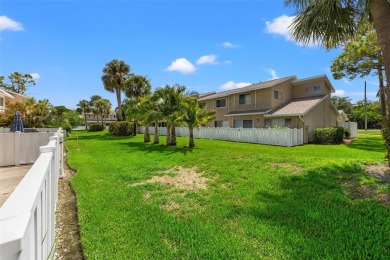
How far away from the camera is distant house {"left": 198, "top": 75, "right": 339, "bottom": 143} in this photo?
1959 cm

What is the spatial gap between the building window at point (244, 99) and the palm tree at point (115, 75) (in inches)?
719

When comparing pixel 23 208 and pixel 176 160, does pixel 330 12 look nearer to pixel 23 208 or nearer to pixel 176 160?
pixel 176 160

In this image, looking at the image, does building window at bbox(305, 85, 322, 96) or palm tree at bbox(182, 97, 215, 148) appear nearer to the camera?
palm tree at bbox(182, 97, 215, 148)

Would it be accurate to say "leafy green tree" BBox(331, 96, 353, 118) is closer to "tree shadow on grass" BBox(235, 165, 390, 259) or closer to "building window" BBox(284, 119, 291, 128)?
"building window" BBox(284, 119, 291, 128)

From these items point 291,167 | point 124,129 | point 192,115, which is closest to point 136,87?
point 124,129

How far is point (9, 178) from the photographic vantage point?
6.05m

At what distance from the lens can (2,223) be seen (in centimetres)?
109

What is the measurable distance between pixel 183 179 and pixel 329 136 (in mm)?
15164

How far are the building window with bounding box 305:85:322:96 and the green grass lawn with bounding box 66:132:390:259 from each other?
1659 cm

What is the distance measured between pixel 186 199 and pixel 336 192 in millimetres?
3727

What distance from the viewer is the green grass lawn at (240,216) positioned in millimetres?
3238

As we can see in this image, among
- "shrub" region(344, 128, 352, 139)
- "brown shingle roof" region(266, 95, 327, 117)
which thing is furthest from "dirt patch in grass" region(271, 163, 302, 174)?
"shrub" region(344, 128, 352, 139)

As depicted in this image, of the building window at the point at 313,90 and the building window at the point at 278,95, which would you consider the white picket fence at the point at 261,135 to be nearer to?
the building window at the point at 278,95

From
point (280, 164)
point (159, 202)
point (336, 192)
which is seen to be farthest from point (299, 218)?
point (280, 164)
